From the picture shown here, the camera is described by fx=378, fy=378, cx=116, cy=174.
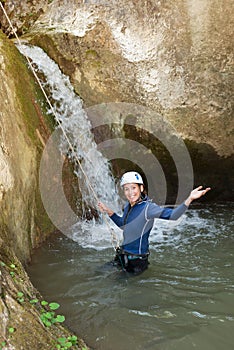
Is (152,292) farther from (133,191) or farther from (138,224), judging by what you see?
(133,191)

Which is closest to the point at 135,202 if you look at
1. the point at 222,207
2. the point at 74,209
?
the point at 74,209

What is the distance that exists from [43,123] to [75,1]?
2.89 meters

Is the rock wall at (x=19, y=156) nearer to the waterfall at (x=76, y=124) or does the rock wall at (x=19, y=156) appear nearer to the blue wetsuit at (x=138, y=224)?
the waterfall at (x=76, y=124)

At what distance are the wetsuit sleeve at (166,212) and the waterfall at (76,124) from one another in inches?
107

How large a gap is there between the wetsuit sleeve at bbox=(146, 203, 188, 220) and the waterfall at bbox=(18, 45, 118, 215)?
8.91 ft

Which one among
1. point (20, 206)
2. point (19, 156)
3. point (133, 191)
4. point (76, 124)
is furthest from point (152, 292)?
point (76, 124)

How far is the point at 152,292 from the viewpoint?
4.19 meters

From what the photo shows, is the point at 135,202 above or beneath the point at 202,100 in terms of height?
beneath

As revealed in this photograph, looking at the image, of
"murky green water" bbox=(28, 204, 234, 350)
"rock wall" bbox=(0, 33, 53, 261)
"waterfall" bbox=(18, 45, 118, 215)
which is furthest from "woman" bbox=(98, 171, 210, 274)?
"waterfall" bbox=(18, 45, 118, 215)

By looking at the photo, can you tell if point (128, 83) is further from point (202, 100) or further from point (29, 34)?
point (29, 34)

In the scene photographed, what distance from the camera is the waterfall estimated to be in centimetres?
662

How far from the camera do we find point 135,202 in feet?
14.1

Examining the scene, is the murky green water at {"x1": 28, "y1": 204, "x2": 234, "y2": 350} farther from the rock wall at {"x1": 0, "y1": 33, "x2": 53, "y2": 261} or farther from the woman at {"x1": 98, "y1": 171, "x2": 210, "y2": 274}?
the rock wall at {"x1": 0, "y1": 33, "x2": 53, "y2": 261}

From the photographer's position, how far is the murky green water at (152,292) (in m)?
3.35
